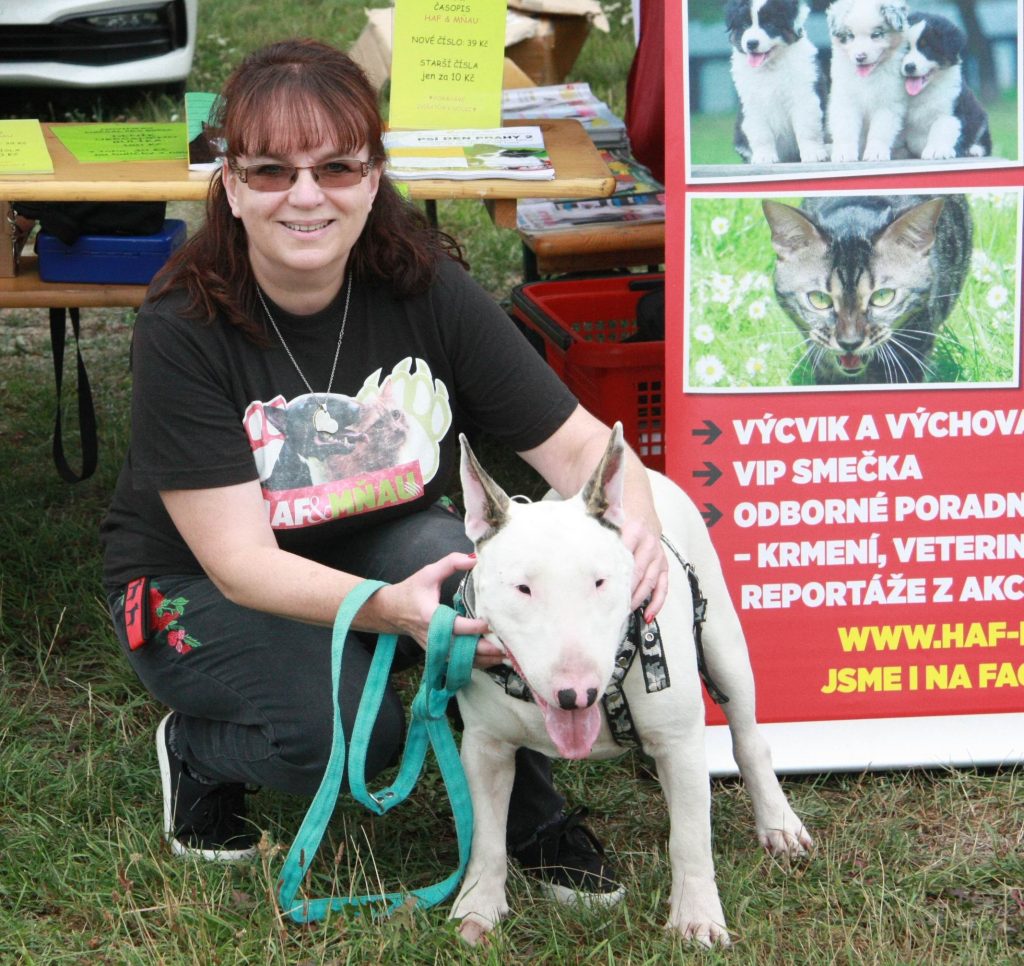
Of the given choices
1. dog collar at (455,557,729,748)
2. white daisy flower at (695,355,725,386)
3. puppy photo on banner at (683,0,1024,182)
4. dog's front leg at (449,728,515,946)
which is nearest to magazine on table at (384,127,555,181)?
puppy photo on banner at (683,0,1024,182)

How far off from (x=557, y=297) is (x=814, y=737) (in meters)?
1.61

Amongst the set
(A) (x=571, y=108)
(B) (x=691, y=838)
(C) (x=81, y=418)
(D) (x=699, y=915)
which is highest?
(A) (x=571, y=108)

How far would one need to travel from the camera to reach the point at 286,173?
221cm

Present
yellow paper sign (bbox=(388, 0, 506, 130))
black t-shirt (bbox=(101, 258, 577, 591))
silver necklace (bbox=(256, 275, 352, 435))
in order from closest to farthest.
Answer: black t-shirt (bbox=(101, 258, 577, 591))
silver necklace (bbox=(256, 275, 352, 435))
yellow paper sign (bbox=(388, 0, 506, 130))

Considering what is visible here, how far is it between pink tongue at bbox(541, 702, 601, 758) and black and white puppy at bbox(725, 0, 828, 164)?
1.26 m

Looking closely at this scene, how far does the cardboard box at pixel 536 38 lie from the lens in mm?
6547

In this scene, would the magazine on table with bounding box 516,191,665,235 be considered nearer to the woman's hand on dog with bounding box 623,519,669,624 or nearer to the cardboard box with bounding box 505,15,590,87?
the woman's hand on dog with bounding box 623,519,669,624

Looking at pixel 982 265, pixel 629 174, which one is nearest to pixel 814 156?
pixel 982 265

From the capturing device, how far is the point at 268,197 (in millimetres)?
2219

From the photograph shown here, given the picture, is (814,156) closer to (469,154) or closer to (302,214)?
(469,154)

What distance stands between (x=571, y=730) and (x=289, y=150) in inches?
39.5

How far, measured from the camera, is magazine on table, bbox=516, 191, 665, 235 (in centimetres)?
373

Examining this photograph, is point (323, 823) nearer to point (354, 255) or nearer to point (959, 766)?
point (354, 255)

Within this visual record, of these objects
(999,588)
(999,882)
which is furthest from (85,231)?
(999,882)
